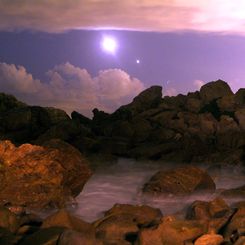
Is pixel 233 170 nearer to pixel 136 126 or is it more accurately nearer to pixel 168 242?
pixel 136 126

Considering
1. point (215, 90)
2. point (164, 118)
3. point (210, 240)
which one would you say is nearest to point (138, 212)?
point (210, 240)

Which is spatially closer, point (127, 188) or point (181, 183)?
point (181, 183)

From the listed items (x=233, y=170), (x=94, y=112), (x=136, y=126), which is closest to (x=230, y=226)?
(x=233, y=170)

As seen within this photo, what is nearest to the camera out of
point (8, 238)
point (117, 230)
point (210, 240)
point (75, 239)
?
point (75, 239)

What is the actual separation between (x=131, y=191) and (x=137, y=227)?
30.4 ft

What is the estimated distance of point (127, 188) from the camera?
21.9 m

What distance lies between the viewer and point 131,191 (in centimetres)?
2094

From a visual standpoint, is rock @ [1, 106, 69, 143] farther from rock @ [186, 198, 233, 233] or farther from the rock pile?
rock @ [186, 198, 233, 233]

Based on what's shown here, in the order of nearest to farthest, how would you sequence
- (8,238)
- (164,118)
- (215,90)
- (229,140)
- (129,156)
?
1. (8,238)
2. (129,156)
3. (229,140)
4. (164,118)
5. (215,90)

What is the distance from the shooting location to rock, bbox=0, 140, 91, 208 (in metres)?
15.7

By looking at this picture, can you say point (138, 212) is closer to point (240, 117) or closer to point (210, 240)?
point (210, 240)

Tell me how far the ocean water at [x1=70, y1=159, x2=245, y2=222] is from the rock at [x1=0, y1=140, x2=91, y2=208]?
918mm

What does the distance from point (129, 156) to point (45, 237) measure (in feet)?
65.1

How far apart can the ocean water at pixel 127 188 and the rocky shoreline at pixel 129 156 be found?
52cm
